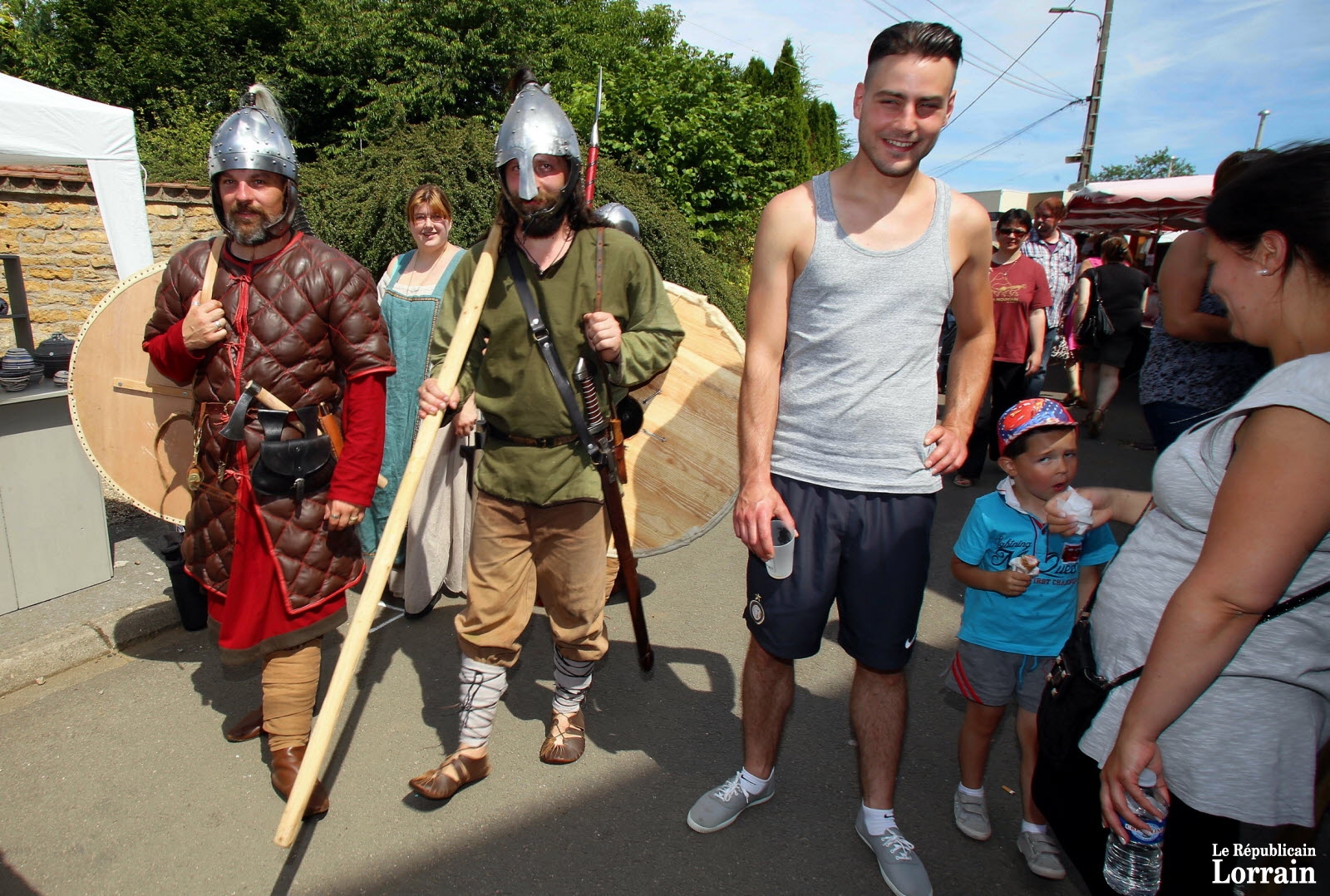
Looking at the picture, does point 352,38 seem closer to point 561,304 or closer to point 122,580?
point 122,580

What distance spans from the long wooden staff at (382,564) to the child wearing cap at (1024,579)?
149 centimetres

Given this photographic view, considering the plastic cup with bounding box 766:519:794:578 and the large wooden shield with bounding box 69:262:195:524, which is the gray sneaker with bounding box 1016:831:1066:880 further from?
the large wooden shield with bounding box 69:262:195:524

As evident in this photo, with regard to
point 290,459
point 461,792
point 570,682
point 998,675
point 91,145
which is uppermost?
point 91,145

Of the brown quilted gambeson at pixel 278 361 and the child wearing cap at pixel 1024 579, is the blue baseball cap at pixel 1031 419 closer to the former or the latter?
the child wearing cap at pixel 1024 579

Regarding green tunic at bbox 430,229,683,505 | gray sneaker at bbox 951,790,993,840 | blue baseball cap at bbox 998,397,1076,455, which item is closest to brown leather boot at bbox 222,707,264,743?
green tunic at bbox 430,229,683,505

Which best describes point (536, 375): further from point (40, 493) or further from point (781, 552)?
point (40, 493)

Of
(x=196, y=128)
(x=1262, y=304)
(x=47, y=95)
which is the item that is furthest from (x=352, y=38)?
(x=1262, y=304)

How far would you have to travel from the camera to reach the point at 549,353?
2.40m

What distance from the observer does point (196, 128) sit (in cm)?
1691

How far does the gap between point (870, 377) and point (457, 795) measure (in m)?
1.79

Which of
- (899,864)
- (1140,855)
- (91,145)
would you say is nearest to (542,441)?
(899,864)

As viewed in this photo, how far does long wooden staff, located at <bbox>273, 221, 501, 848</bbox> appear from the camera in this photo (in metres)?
1.77

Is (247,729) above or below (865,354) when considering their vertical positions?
below

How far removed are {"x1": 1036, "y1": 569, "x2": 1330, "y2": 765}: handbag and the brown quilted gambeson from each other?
79.0 inches
